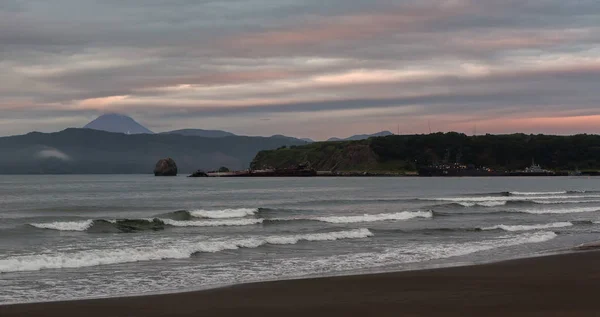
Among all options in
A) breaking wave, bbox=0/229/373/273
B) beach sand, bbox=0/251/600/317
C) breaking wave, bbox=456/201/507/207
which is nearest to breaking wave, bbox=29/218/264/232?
breaking wave, bbox=0/229/373/273

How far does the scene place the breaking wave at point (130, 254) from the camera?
23406mm

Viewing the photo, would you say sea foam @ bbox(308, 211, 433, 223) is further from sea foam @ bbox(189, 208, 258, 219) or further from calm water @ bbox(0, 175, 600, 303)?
sea foam @ bbox(189, 208, 258, 219)

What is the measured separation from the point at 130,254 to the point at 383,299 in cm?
1209

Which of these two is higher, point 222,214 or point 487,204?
point 222,214

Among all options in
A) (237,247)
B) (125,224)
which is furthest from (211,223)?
(237,247)

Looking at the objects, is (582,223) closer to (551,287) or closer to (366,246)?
(366,246)

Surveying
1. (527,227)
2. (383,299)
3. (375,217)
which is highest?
(383,299)

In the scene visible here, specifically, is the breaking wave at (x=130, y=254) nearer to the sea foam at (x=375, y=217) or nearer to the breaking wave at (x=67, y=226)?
the breaking wave at (x=67, y=226)

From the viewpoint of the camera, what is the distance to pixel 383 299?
17078 millimetres

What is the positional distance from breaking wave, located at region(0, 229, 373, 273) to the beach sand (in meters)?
7.18

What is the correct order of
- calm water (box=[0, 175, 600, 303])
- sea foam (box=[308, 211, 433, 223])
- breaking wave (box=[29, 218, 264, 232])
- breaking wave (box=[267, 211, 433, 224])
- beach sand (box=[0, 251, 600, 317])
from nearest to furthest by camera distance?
beach sand (box=[0, 251, 600, 317]), calm water (box=[0, 175, 600, 303]), breaking wave (box=[29, 218, 264, 232]), breaking wave (box=[267, 211, 433, 224]), sea foam (box=[308, 211, 433, 223])

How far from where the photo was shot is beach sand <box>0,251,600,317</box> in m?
15.5

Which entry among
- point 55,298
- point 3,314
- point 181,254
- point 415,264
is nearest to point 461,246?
point 415,264

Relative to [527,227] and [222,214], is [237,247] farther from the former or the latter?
[222,214]
